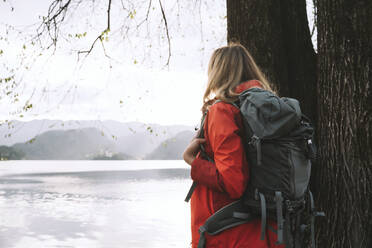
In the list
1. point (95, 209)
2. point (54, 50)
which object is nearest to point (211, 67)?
point (54, 50)

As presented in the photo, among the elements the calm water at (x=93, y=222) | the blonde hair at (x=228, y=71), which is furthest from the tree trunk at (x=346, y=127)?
the calm water at (x=93, y=222)

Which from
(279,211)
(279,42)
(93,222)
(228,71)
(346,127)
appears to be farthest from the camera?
(93,222)

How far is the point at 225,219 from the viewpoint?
6.55ft

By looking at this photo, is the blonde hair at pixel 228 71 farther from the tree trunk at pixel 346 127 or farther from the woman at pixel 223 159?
the tree trunk at pixel 346 127

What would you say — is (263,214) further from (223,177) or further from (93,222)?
(93,222)

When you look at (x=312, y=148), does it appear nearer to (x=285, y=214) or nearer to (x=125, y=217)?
(x=285, y=214)

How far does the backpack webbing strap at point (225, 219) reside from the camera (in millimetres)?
1989

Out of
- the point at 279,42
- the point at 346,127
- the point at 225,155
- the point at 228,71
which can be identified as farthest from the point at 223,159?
the point at 279,42

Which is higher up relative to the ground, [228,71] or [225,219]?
[228,71]

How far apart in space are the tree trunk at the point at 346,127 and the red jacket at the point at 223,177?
130 cm

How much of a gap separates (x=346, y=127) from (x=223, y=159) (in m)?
1.57

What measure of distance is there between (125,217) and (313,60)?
2547 centimetres

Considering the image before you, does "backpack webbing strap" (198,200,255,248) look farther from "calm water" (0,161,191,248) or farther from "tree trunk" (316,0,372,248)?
"calm water" (0,161,191,248)

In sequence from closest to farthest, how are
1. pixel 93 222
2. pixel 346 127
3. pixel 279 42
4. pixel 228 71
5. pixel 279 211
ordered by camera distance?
1. pixel 279 211
2. pixel 228 71
3. pixel 346 127
4. pixel 279 42
5. pixel 93 222
